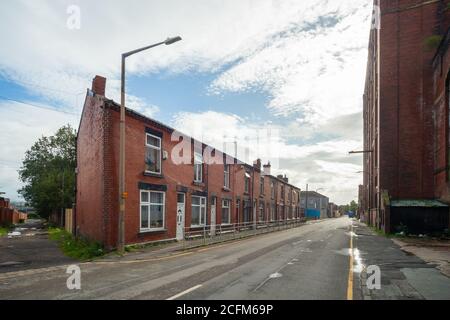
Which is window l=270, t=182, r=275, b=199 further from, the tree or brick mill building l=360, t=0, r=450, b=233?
the tree

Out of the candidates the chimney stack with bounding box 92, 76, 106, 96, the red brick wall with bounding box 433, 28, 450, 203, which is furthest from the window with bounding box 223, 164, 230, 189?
the red brick wall with bounding box 433, 28, 450, 203

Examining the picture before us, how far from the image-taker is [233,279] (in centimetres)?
990

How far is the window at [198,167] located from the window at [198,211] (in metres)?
1.40

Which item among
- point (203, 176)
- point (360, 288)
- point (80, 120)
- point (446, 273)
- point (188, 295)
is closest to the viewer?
point (188, 295)

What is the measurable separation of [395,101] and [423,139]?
4.13 m

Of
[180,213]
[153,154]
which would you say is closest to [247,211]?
[180,213]

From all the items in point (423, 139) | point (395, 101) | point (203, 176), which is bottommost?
point (203, 176)

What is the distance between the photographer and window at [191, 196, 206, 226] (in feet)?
80.5

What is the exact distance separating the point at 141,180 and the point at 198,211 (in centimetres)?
775

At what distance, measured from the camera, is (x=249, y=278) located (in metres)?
10.1

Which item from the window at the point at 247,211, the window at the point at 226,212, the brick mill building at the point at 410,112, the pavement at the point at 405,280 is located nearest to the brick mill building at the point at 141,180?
the window at the point at 226,212

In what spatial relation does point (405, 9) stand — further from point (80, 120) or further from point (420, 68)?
point (80, 120)

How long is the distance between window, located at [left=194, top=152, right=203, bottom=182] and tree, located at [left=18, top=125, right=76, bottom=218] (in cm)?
2454
